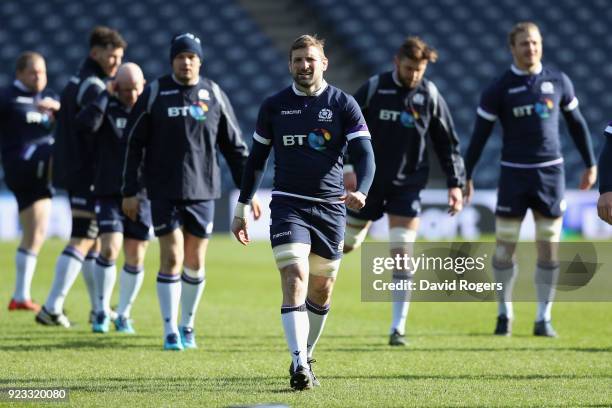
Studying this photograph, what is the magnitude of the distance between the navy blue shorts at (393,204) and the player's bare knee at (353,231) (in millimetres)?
53

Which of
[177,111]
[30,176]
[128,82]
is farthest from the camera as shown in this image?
[30,176]

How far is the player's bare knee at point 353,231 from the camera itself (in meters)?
9.09

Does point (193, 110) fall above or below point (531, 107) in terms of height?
below

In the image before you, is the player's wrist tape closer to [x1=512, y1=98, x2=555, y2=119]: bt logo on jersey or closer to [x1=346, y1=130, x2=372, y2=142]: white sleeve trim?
[x1=346, y1=130, x2=372, y2=142]: white sleeve trim

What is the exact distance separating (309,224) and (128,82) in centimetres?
299

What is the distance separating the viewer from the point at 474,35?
28094 millimetres

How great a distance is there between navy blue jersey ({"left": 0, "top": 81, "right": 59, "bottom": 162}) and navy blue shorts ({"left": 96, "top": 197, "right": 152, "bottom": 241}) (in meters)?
1.71

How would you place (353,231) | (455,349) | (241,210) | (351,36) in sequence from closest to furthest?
1. (241,210)
2. (455,349)
3. (353,231)
4. (351,36)

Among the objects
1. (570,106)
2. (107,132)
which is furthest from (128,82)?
(570,106)

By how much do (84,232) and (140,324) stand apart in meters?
0.96

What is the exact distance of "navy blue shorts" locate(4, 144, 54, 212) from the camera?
414 inches

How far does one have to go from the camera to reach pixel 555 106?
30.3ft

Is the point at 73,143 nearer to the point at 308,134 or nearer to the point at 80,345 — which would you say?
the point at 80,345

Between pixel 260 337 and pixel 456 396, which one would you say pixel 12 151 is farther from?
pixel 456 396
